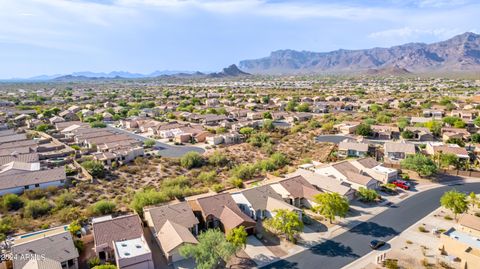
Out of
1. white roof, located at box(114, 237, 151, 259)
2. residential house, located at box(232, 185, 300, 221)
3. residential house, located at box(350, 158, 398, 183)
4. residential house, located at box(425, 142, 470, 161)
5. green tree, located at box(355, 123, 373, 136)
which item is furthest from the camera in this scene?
green tree, located at box(355, 123, 373, 136)

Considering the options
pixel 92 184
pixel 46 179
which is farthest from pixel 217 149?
pixel 46 179

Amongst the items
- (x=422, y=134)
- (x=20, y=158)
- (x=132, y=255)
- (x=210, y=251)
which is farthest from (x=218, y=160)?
(x=422, y=134)

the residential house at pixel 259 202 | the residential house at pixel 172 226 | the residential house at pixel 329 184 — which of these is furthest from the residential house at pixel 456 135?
the residential house at pixel 172 226

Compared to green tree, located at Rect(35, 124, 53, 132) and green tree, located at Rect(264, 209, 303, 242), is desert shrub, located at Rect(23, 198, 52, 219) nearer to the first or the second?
green tree, located at Rect(264, 209, 303, 242)

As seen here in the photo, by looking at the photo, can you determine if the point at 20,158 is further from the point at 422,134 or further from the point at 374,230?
the point at 422,134

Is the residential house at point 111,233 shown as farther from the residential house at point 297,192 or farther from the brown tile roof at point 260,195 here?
the residential house at point 297,192

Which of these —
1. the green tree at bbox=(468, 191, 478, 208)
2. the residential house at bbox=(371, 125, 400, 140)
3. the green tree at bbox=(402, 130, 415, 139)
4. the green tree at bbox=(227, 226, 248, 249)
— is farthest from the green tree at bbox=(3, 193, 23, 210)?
the green tree at bbox=(402, 130, 415, 139)
